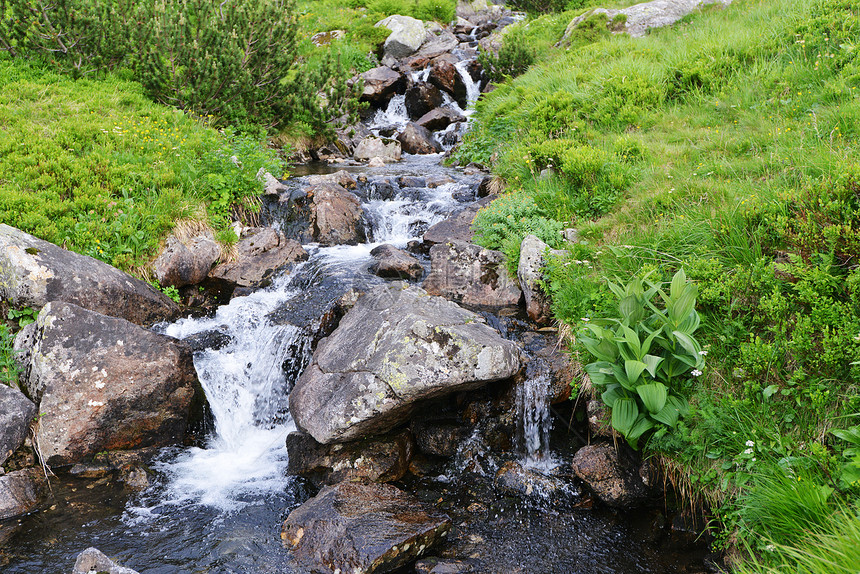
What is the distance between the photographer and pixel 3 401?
18.0 feet

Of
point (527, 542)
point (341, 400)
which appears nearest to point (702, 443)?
point (527, 542)

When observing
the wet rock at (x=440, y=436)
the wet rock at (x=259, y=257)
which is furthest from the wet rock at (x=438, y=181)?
the wet rock at (x=440, y=436)

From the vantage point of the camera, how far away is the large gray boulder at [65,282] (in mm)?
6547

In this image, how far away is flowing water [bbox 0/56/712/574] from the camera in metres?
4.48

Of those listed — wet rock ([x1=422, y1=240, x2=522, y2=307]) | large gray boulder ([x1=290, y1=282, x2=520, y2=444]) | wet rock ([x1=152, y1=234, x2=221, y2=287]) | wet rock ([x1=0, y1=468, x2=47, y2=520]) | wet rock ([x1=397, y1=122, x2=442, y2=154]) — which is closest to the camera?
wet rock ([x1=0, y1=468, x2=47, y2=520])

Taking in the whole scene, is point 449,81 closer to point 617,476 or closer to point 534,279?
point 534,279

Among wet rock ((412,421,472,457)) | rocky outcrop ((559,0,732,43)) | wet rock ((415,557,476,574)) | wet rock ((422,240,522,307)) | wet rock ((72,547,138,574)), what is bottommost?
wet rock ((412,421,472,457))

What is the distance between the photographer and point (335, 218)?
984cm

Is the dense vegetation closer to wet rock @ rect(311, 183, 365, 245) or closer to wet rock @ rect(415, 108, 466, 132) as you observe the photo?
wet rock @ rect(311, 183, 365, 245)

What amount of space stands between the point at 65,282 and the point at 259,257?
2.78m

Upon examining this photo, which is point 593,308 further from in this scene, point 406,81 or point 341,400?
point 406,81

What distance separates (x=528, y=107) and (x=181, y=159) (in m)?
6.91

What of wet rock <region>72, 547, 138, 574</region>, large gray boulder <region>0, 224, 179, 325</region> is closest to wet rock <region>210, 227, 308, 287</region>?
large gray boulder <region>0, 224, 179, 325</region>

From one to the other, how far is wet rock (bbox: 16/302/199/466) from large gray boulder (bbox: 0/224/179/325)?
715 mm
